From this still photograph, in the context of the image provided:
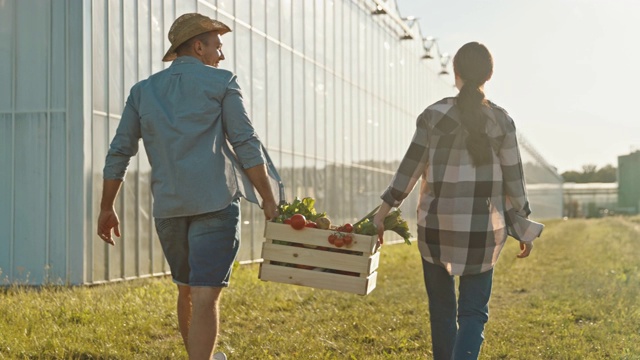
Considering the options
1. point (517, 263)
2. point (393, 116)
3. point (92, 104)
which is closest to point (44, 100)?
point (92, 104)

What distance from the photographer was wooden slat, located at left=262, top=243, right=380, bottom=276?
16.1ft

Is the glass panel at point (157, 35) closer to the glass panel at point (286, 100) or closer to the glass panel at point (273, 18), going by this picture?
the glass panel at point (273, 18)

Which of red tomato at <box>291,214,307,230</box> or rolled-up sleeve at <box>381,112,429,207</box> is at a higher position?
rolled-up sleeve at <box>381,112,429,207</box>

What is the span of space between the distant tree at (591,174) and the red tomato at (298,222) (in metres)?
146

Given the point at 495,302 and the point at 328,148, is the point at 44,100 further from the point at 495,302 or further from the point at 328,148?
the point at 328,148

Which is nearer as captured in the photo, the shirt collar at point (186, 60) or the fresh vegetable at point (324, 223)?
the shirt collar at point (186, 60)

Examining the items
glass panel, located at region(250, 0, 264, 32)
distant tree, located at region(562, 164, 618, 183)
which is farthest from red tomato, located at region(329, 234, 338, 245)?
distant tree, located at region(562, 164, 618, 183)

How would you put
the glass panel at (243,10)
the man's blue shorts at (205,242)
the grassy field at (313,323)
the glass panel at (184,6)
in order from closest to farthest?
the man's blue shorts at (205,242), the grassy field at (313,323), the glass panel at (184,6), the glass panel at (243,10)

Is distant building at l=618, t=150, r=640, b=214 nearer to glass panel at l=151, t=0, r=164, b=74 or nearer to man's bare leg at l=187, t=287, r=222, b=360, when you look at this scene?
glass panel at l=151, t=0, r=164, b=74

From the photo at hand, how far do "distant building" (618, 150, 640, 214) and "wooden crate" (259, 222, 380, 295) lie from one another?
342 ft

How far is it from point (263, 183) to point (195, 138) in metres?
0.42

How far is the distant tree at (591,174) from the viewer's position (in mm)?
144750

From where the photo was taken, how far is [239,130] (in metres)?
4.49

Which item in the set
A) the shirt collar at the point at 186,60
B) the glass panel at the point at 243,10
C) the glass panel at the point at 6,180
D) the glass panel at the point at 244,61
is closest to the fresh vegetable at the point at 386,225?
the shirt collar at the point at 186,60
